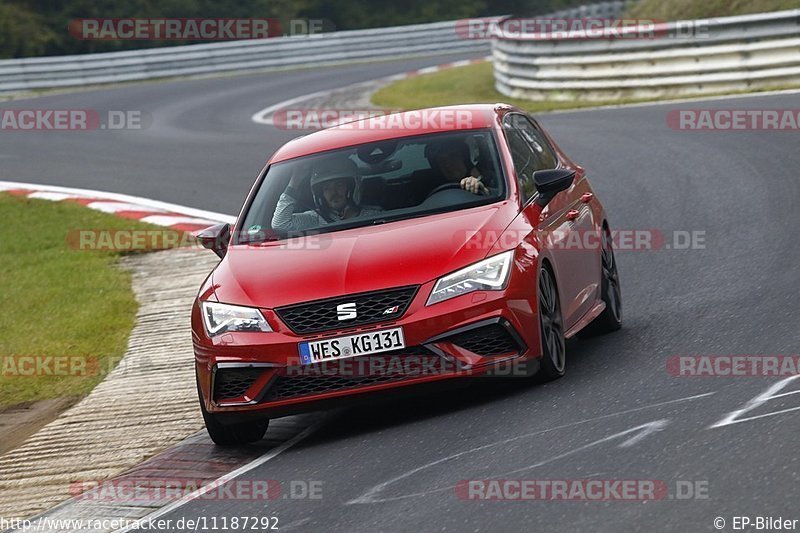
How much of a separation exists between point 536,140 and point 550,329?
2.05 metres

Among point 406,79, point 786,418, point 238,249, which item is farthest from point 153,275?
point 406,79

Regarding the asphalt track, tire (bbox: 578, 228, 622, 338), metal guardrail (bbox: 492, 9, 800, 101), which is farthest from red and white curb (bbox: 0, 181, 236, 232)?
metal guardrail (bbox: 492, 9, 800, 101)

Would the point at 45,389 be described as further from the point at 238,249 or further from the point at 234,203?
the point at 234,203

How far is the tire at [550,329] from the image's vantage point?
7.88m

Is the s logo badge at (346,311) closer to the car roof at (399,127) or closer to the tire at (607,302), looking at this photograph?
the car roof at (399,127)

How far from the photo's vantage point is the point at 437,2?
52.9 meters

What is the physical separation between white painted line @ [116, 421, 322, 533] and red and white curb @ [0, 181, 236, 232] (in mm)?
7187

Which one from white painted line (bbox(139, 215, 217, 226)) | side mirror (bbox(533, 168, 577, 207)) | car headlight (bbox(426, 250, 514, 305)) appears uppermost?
side mirror (bbox(533, 168, 577, 207))

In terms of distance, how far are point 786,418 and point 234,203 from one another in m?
10.7

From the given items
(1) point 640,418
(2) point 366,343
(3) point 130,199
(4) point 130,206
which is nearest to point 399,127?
(2) point 366,343

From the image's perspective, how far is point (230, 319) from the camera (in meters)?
7.79

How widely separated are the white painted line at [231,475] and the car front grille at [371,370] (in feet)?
1.47

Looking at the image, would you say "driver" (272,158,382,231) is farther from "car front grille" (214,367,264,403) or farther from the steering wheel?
"car front grille" (214,367,264,403)

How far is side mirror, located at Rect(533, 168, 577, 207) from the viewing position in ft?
27.8
